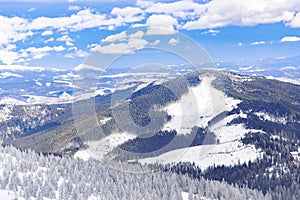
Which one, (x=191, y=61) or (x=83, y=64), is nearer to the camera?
(x=191, y=61)

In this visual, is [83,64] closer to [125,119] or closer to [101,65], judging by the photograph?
[101,65]

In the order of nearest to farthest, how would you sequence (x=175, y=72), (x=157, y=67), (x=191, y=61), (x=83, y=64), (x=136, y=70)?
1. (x=191, y=61)
2. (x=83, y=64)
3. (x=136, y=70)
4. (x=157, y=67)
5. (x=175, y=72)

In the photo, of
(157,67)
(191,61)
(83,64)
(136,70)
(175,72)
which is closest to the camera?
(191,61)

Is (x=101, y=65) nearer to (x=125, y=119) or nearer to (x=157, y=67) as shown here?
(x=157, y=67)

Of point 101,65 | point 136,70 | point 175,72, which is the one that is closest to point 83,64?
point 101,65

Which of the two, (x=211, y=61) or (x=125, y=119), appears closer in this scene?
(x=211, y=61)

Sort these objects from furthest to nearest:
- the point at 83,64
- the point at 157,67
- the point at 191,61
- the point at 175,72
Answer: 1. the point at 175,72
2. the point at 157,67
3. the point at 83,64
4. the point at 191,61

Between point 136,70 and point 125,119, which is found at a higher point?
point 136,70

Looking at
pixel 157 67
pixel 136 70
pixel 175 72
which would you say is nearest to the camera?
pixel 136 70

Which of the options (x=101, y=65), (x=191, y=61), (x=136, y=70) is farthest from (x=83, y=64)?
(x=191, y=61)
